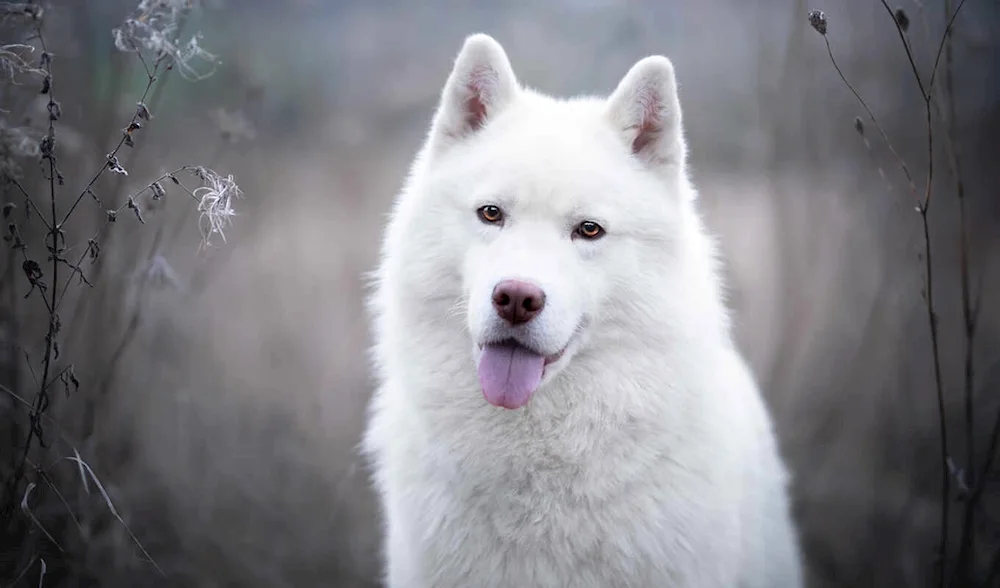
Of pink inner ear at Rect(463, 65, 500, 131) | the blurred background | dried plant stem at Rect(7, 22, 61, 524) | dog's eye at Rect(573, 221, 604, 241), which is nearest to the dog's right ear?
pink inner ear at Rect(463, 65, 500, 131)

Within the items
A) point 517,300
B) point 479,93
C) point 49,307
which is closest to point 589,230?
point 517,300

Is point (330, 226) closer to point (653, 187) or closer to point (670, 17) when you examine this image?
point (670, 17)

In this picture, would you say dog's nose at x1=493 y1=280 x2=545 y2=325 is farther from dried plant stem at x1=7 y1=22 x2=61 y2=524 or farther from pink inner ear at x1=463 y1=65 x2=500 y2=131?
dried plant stem at x1=7 y1=22 x2=61 y2=524

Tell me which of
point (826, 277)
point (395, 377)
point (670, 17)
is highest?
point (670, 17)

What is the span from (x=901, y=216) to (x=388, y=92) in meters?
2.95

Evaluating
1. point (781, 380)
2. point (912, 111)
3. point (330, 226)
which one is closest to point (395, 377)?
point (330, 226)

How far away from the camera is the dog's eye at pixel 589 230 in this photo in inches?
92.6

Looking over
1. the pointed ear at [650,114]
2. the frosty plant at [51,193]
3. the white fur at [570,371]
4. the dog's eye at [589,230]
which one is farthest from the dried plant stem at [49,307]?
the pointed ear at [650,114]

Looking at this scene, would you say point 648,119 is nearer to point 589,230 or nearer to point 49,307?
point 589,230

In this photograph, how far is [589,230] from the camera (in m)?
2.36

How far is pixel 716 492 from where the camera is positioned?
2469 mm

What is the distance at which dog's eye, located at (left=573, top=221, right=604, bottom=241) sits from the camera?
235cm

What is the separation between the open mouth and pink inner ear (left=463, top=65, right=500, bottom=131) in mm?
860

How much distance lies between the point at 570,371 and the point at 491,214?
0.56 meters
